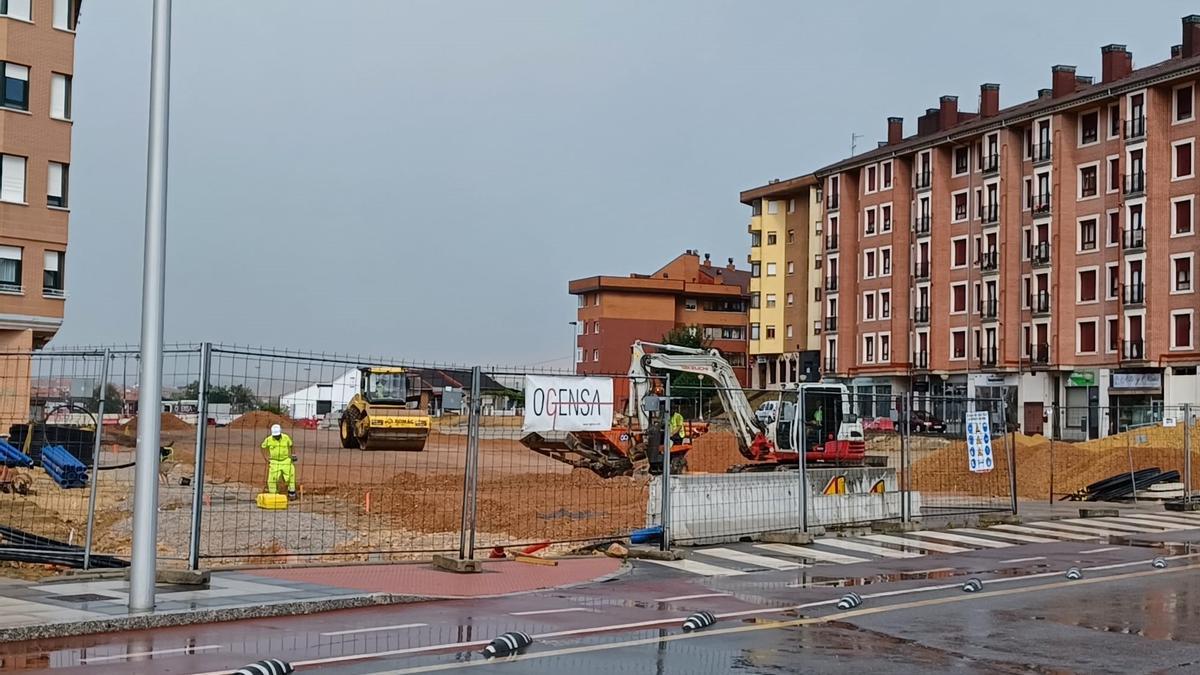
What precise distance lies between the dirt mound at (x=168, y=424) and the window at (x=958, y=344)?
65.6 metres

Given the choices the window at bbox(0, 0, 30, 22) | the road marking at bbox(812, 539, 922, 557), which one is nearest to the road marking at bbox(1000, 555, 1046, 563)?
the road marking at bbox(812, 539, 922, 557)

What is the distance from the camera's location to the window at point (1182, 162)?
62562 mm

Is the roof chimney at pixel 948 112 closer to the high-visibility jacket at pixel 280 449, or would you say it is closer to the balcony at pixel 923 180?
the balcony at pixel 923 180

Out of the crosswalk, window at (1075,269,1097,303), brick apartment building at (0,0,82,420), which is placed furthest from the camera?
window at (1075,269,1097,303)

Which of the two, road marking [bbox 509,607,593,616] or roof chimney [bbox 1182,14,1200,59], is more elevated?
roof chimney [bbox 1182,14,1200,59]

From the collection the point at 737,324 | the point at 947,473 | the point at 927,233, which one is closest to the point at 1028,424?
the point at 927,233

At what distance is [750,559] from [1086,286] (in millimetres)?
55862

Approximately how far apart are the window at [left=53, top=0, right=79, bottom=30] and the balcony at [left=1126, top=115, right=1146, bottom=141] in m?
46.1

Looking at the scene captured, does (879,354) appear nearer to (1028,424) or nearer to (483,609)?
(1028,424)

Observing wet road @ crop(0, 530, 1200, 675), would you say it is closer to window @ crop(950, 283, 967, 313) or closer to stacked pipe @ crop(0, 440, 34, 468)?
stacked pipe @ crop(0, 440, 34, 468)

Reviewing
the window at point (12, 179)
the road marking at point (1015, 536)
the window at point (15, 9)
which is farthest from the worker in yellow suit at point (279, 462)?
the window at point (15, 9)

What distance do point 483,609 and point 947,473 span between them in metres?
24.0

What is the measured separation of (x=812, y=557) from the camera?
18016 millimetres

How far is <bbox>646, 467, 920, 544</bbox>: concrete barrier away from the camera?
1873 centimetres
